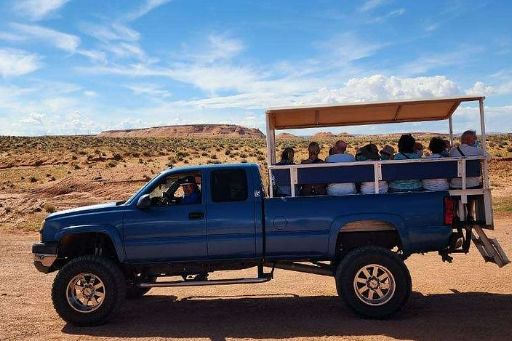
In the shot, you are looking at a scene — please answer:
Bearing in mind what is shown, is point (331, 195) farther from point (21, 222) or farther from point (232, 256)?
point (21, 222)

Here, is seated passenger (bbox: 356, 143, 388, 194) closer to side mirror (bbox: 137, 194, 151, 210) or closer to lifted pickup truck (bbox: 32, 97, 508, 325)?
lifted pickup truck (bbox: 32, 97, 508, 325)

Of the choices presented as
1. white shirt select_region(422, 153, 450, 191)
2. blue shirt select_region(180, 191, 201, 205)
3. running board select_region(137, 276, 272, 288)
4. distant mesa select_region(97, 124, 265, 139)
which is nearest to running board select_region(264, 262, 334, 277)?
running board select_region(137, 276, 272, 288)

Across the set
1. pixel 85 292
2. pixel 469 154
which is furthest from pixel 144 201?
pixel 469 154

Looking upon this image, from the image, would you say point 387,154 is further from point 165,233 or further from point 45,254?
point 45,254

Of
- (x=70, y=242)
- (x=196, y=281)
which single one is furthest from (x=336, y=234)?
(x=70, y=242)

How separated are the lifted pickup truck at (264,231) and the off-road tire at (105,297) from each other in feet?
0.04

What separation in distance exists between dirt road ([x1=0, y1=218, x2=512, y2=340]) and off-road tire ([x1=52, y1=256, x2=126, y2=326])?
142mm

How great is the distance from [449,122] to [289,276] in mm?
4021

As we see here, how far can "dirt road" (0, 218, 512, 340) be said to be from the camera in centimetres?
662

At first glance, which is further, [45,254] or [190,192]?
[190,192]

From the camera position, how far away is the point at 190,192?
295 inches

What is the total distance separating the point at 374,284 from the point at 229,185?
7.66 ft

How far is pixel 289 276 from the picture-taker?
10.0 m

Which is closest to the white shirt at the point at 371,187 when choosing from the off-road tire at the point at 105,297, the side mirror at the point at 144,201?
the side mirror at the point at 144,201
